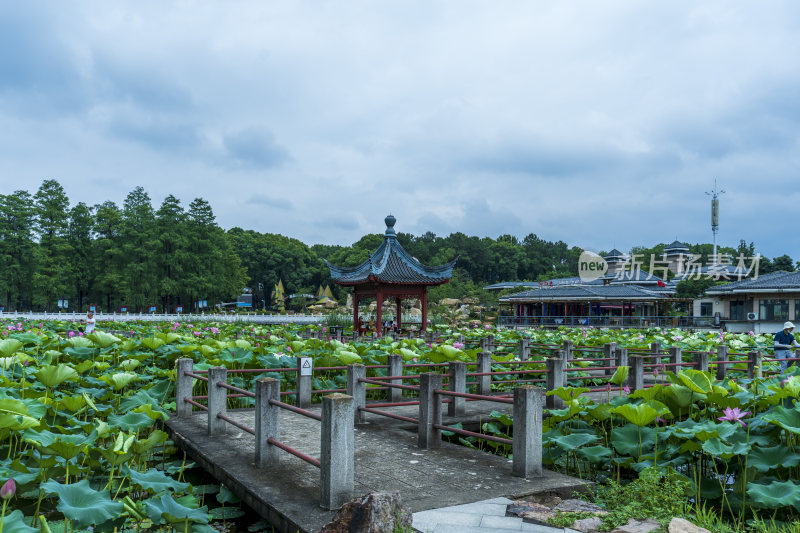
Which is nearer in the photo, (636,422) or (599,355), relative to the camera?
(636,422)

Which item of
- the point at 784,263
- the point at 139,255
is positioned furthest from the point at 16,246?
the point at 784,263

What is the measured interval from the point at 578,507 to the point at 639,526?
489 millimetres

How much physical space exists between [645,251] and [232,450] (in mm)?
74928

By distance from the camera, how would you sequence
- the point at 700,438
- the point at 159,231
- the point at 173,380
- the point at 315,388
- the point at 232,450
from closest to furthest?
the point at 700,438 → the point at 232,450 → the point at 173,380 → the point at 315,388 → the point at 159,231

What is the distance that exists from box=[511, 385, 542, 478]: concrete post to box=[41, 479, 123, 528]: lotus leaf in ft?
9.44

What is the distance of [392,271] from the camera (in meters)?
20.8

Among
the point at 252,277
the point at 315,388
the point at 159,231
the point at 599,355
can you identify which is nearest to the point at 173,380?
the point at 315,388

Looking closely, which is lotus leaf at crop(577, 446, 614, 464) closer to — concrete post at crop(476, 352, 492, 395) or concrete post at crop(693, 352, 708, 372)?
concrete post at crop(476, 352, 492, 395)

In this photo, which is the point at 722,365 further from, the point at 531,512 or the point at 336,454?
the point at 336,454

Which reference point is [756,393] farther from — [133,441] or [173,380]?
[173,380]

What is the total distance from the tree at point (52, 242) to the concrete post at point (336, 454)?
43.5m

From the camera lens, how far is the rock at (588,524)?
3.42 metres

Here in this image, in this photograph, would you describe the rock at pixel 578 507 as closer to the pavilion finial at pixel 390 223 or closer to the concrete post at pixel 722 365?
the concrete post at pixel 722 365

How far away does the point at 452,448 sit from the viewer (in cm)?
564
